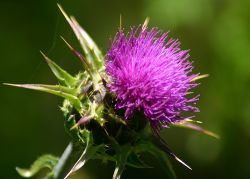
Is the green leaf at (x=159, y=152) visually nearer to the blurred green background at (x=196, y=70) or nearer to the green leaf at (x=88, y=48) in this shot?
the green leaf at (x=88, y=48)

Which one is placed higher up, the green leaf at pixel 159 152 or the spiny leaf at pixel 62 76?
the spiny leaf at pixel 62 76

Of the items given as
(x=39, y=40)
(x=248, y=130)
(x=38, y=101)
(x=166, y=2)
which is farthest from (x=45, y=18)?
(x=248, y=130)

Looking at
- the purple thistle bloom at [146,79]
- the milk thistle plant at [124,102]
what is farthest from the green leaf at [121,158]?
the purple thistle bloom at [146,79]

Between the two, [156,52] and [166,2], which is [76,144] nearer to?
[156,52]

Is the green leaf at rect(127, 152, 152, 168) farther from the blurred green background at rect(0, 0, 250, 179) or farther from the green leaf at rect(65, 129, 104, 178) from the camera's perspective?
the blurred green background at rect(0, 0, 250, 179)

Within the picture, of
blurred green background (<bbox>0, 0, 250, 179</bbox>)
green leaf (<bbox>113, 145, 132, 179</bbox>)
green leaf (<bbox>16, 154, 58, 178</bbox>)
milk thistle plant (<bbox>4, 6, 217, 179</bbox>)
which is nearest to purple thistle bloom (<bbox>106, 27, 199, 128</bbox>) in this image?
milk thistle plant (<bbox>4, 6, 217, 179</bbox>)

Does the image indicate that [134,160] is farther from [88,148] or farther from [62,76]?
[62,76]
